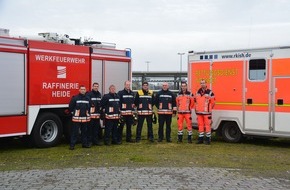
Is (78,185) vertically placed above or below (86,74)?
below

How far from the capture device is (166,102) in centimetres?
1238

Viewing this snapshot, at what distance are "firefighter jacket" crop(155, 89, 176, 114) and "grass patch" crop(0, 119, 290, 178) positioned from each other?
969mm

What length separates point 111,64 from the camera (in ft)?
42.0

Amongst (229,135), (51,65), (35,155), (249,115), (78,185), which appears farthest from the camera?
(229,135)

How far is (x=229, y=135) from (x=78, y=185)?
6874 millimetres

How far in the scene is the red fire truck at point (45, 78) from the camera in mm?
10062

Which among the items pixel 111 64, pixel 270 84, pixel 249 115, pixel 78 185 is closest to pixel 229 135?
pixel 249 115

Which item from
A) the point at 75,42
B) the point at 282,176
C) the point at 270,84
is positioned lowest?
the point at 282,176

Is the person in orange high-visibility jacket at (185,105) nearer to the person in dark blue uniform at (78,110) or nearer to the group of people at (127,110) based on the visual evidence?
the group of people at (127,110)

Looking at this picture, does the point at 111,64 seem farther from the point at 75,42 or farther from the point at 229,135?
the point at 229,135

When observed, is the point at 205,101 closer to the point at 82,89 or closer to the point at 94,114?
the point at 94,114

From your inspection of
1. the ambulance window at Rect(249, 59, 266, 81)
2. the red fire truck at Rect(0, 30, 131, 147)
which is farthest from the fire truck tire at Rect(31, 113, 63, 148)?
the ambulance window at Rect(249, 59, 266, 81)

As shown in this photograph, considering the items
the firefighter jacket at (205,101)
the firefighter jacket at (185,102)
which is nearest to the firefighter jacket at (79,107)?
the firefighter jacket at (185,102)

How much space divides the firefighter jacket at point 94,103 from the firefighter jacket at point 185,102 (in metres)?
2.40
